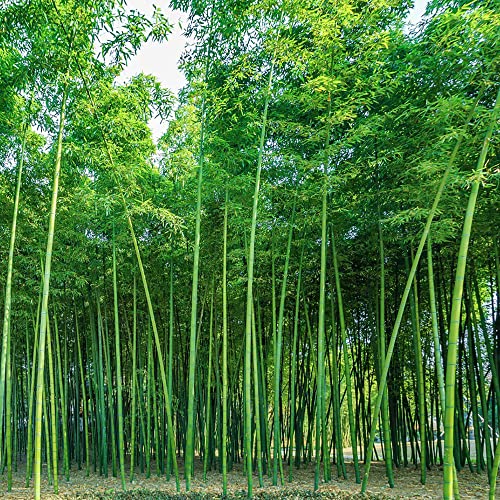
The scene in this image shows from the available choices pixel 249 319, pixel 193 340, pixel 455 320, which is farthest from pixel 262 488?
pixel 455 320

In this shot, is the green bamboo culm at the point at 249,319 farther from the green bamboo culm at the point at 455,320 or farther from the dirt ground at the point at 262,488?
the green bamboo culm at the point at 455,320

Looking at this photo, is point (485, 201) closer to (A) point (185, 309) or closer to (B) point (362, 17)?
(B) point (362, 17)

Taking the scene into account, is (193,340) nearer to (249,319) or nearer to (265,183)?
(249,319)

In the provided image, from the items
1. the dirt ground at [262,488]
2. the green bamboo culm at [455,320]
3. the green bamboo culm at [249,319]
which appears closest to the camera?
the green bamboo culm at [455,320]

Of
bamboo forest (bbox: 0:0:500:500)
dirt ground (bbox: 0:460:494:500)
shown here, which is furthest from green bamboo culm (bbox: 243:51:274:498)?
dirt ground (bbox: 0:460:494:500)

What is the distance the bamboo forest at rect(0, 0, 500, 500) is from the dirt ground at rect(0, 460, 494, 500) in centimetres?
5

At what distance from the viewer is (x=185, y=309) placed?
24.4 feet

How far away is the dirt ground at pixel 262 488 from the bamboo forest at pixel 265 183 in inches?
1.8

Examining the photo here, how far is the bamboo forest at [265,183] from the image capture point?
405 cm

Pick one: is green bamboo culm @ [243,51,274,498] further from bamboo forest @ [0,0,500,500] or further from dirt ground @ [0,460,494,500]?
dirt ground @ [0,460,494,500]

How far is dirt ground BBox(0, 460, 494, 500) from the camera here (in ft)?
14.9

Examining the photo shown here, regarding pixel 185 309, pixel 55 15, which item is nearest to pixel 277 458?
pixel 185 309

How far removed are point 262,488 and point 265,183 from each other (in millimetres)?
3062

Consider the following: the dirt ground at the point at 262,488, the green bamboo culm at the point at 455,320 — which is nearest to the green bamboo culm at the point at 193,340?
the dirt ground at the point at 262,488
